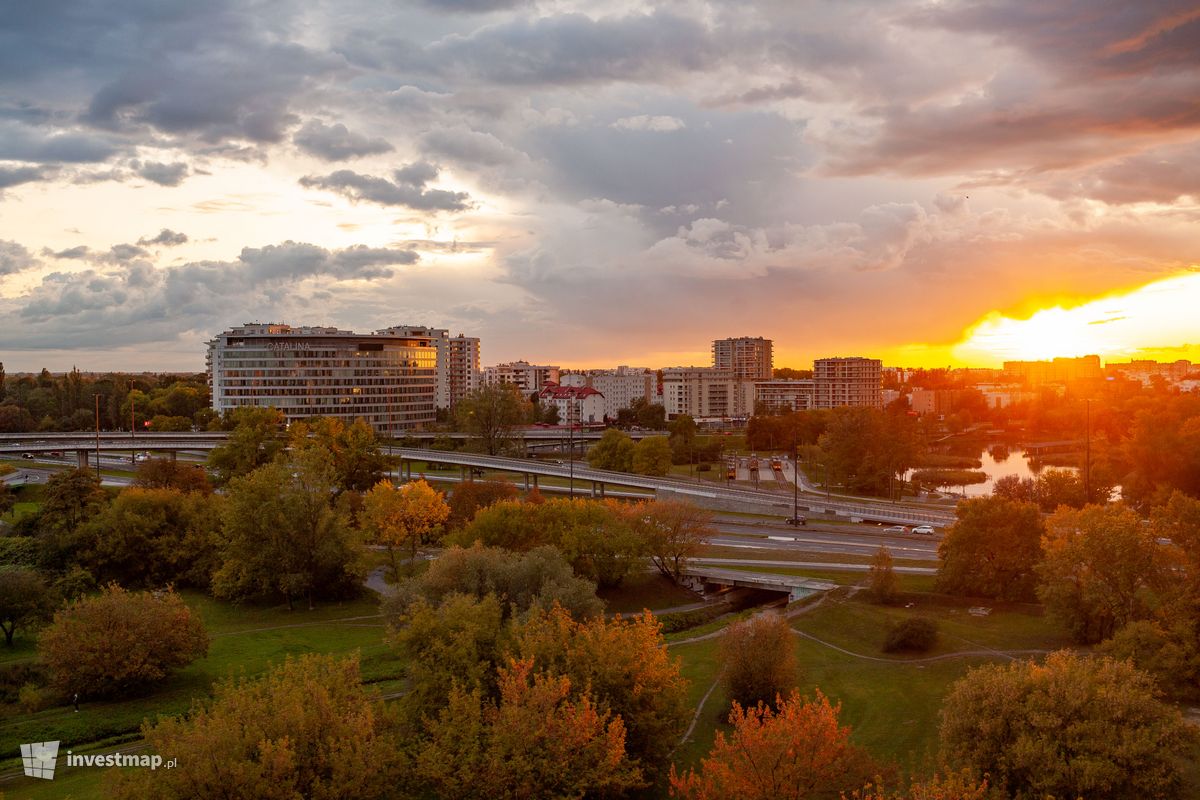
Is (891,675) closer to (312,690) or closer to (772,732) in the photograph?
(772,732)

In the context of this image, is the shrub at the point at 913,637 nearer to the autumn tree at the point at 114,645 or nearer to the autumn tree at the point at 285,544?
the autumn tree at the point at 285,544

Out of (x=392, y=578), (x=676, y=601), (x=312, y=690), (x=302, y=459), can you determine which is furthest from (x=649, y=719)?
(x=302, y=459)

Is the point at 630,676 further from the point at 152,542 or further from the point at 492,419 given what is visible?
the point at 492,419

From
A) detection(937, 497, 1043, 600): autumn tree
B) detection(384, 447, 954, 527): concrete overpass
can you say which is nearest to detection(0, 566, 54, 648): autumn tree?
detection(384, 447, 954, 527): concrete overpass

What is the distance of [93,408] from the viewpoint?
5054 inches

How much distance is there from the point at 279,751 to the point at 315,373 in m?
122

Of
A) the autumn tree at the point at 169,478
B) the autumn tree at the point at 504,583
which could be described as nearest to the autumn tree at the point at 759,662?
the autumn tree at the point at 504,583

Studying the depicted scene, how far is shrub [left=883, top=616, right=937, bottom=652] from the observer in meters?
34.0

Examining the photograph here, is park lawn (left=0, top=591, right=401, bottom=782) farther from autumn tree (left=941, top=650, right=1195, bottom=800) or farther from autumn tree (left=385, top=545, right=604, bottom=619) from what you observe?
autumn tree (left=941, top=650, right=1195, bottom=800)

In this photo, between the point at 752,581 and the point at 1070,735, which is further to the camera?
the point at 752,581

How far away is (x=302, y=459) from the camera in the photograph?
161ft

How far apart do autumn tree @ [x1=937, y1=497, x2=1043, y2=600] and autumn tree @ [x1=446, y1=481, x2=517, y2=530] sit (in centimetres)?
2637

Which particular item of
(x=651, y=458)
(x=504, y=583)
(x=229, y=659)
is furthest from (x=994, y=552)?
(x=651, y=458)

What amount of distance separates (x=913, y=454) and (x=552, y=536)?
52.7 m
